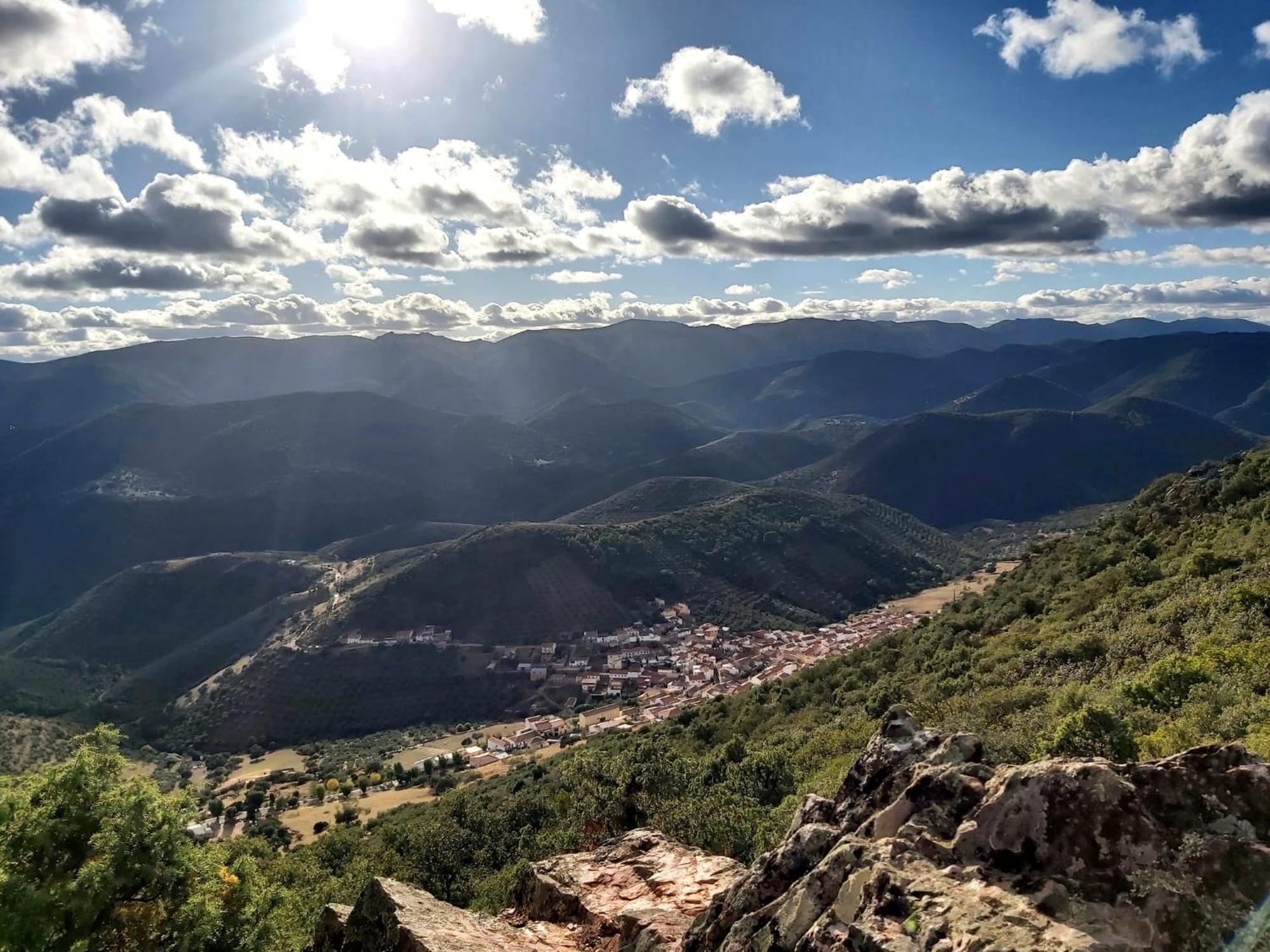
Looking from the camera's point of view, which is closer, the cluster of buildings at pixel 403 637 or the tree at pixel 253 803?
the tree at pixel 253 803

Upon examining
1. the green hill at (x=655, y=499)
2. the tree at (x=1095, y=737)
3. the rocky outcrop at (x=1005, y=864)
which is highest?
the rocky outcrop at (x=1005, y=864)

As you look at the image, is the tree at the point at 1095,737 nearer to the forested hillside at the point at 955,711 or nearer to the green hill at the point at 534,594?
the forested hillside at the point at 955,711

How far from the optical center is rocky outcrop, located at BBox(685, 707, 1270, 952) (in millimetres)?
6020

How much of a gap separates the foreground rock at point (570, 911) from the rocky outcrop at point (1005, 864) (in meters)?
0.27

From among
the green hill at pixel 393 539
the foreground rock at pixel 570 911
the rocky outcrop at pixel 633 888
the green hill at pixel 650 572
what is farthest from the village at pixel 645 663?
the green hill at pixel 393 539

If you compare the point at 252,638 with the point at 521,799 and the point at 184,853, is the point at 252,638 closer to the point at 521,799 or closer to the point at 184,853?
the point at 521,799

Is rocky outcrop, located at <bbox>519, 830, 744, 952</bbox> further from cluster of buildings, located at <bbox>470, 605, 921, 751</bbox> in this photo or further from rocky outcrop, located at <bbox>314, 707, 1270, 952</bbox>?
cluster of buildings, located at <bbox>470, 605, 921, 751</bbox>

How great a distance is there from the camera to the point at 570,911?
13.9 m

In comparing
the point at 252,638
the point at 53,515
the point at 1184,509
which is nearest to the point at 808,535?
the point at 1184,509

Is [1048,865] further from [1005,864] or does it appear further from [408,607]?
[408,607]

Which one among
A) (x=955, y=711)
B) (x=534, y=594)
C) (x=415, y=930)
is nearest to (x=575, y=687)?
(x=534, y=594)

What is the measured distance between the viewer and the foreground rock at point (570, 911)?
37.4 ft

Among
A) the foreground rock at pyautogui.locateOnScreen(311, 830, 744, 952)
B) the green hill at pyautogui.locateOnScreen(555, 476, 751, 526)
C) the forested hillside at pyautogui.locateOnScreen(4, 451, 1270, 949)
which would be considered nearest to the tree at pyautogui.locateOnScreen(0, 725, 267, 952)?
the forested hillside at pyautogui.locateOnScreen(4, 451, 1270, 949)

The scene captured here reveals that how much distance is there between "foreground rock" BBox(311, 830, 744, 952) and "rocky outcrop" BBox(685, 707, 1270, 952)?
4235mm
